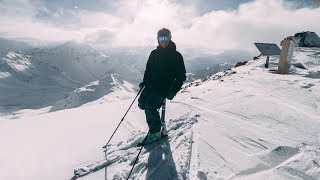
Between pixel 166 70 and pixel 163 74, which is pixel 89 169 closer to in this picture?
pixel 163 74

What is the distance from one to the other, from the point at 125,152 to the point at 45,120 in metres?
4.70

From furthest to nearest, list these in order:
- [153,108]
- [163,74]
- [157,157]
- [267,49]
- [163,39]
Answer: [267,49], [163,74], [163,39], [153,108], [157,157]

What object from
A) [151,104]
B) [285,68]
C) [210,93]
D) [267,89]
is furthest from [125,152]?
[285,68]

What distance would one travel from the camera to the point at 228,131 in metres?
6.61

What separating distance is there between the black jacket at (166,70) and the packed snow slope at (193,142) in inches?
48.1

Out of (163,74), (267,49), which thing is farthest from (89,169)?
(267,49)

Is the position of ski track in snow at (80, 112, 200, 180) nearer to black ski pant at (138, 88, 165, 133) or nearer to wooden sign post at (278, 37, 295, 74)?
black ski pant at (138, 88, 165, 133)

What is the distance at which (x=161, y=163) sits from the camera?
5.25 meters

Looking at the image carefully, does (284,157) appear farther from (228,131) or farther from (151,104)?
(151,104)

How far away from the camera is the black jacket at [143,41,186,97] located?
668 cm

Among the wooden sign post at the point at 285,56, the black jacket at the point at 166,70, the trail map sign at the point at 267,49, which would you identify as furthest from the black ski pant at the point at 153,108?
the trail map sign at the point at 267,49

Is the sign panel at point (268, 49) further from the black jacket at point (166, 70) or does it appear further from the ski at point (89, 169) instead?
the ski at point (89, 169)

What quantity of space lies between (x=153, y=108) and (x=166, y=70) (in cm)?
105

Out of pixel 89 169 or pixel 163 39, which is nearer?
pixel 89 169
